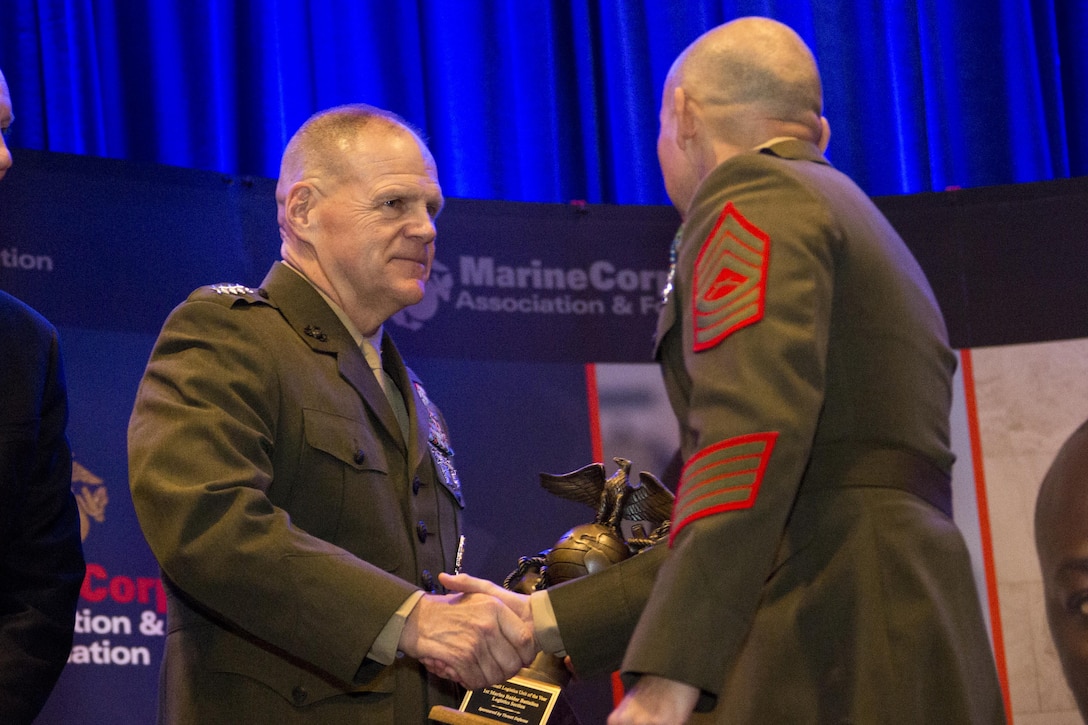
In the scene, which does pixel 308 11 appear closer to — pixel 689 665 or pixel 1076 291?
pixel 1076 291

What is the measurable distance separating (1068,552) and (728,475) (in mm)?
2593

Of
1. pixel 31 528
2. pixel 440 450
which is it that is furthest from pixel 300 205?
pixel 31 528

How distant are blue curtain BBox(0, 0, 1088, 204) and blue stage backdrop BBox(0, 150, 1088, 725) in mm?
720

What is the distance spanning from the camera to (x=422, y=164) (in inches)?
121

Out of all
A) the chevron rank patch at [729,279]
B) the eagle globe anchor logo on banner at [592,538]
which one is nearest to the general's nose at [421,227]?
the eagle globe anchor logo on banner at [592,538]

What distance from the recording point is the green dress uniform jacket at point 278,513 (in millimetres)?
2379

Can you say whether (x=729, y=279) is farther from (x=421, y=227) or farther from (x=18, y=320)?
(x=18, y=320)

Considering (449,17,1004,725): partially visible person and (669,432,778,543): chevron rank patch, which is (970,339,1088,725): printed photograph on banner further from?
(669,432,778,543): chevron rank patch

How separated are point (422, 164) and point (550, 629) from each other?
3.56ft

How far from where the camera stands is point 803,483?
1950 millimetres

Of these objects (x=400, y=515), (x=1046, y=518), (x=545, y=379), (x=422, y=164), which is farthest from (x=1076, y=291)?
(x=400, y=515)

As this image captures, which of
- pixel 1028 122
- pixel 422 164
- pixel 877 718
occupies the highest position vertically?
pixel 1028 122

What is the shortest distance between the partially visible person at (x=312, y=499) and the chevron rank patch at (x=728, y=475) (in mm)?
788

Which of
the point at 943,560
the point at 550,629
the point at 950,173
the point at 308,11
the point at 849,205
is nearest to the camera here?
the point at 943,560
